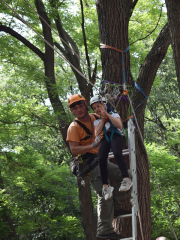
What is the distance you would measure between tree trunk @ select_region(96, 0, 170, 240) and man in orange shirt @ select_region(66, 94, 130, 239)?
3.43 ft

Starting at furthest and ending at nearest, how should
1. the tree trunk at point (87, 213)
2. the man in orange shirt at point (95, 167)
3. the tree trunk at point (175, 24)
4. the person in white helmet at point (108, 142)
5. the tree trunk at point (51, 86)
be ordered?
the tree trunk at point (87, 213) < the tree trunk at point (51, 86) < the man in orange shirt at point (95, 167) < the person in white helmet at point (108, 142) < the tree trunk at point (175, 24)

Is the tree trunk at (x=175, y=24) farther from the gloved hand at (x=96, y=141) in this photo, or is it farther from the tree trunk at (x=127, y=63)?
the tree trunk at (x=127, y=63)

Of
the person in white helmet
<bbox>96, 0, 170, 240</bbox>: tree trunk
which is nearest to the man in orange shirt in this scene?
the person in white helmet

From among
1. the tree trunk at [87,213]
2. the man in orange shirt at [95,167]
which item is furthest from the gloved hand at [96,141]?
the tree trunk at [87,213]

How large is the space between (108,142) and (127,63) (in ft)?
5.69

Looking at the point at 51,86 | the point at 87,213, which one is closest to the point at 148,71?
the point at 51,86

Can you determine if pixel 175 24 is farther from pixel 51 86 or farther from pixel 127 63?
pixel 51 86

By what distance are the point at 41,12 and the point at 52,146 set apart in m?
9.52

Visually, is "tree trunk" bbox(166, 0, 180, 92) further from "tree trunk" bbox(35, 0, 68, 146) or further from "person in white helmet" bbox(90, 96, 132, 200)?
"tree trunk" bbox(35, 0, 68, 146)

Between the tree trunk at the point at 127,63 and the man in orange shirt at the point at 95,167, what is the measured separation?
104 cm

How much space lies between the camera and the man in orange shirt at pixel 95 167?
350 centimetres

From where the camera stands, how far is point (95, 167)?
11.9ft

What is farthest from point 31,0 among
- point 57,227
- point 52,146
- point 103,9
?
point 52,146

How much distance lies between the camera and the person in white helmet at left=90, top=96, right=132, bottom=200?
3320mm
